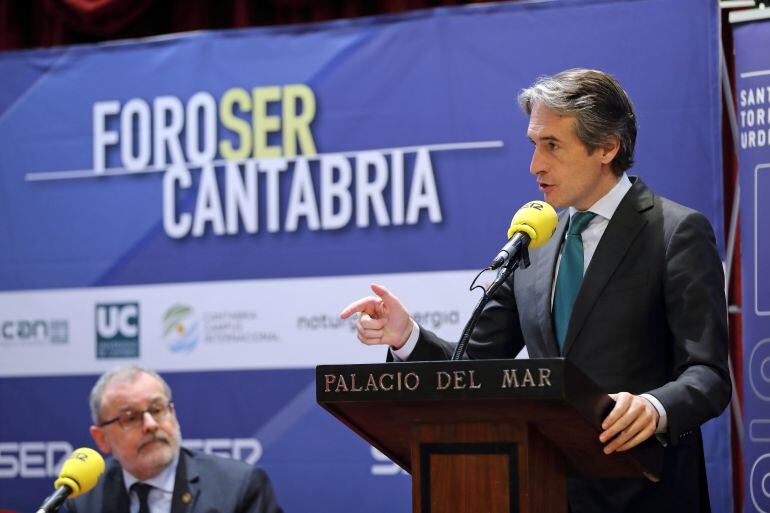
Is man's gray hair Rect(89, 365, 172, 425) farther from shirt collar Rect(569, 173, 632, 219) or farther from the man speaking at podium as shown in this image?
shirt collar Rect(569, 173, 632, 219)

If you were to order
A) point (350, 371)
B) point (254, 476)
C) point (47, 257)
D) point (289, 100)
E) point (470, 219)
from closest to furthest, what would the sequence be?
1. point (350, 371)
2. point (254, 476)
3. point (470, 219)
4. point (289, 100)
5. point (47, 257)

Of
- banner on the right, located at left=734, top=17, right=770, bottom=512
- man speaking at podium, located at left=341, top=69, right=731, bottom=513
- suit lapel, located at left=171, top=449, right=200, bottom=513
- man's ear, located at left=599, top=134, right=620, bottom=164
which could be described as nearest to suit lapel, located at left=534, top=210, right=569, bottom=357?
man speaking at podium, located at left=341, top=69, right=731, bottom=513

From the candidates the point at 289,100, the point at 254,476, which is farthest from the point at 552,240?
the point at 289,100

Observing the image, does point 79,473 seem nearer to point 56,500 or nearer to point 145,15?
point 56,500

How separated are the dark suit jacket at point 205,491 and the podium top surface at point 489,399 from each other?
1730mm

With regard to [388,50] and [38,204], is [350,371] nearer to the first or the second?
[388,50]

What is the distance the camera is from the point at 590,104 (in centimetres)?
243

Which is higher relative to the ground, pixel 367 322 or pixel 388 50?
pixel 388 50

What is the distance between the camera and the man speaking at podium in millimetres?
2260

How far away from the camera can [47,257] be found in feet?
15.8

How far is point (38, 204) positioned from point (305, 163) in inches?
48.7

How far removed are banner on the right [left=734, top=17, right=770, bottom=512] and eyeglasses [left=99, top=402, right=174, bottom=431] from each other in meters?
1.93

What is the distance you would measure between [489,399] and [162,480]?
7.49 ft

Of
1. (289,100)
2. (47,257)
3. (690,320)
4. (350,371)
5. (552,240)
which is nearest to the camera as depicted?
(350,371)
